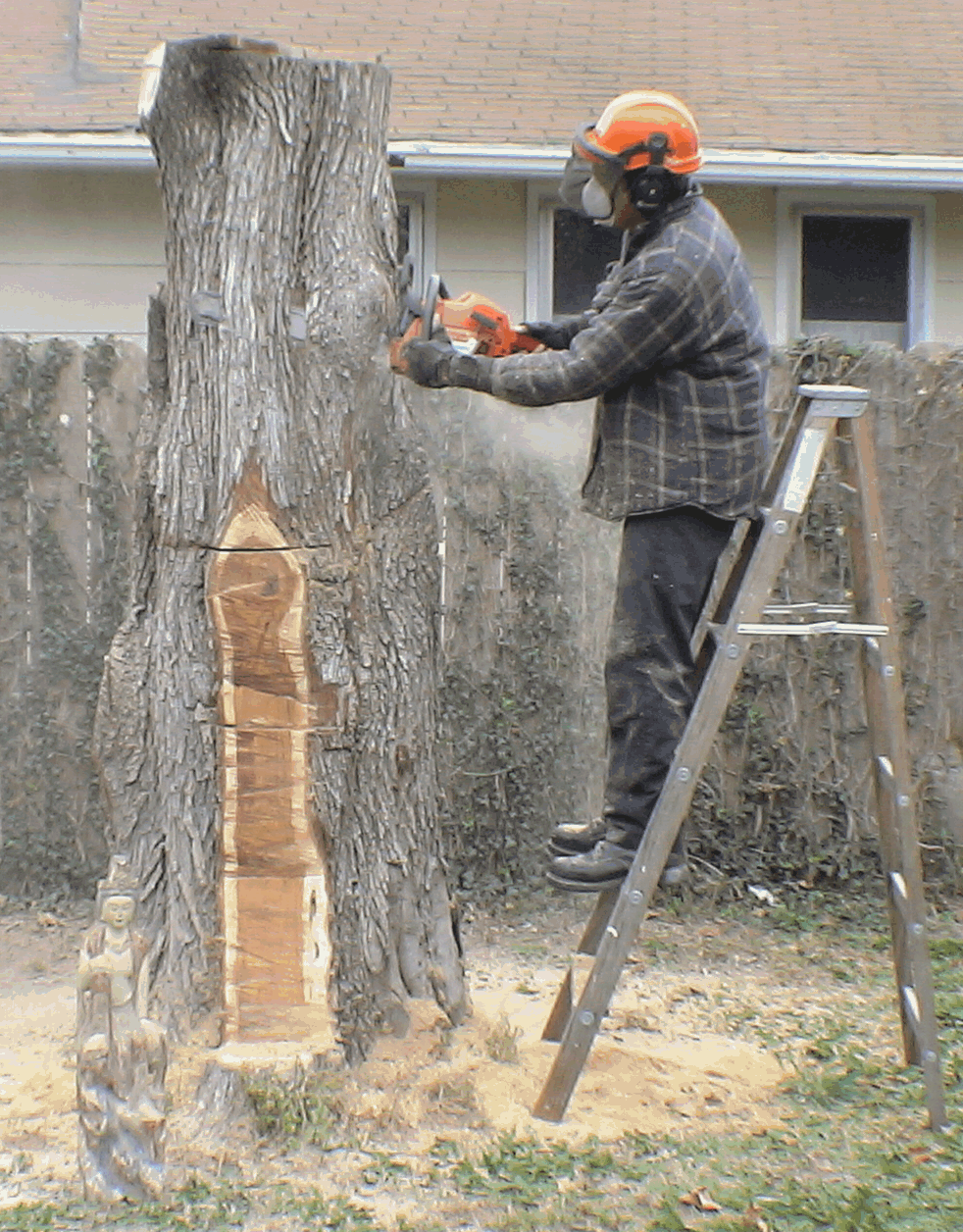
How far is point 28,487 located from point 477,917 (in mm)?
2595

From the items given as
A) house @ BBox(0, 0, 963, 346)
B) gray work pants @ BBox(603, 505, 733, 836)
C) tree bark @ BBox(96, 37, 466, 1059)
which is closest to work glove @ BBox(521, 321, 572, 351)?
tree bark @ BBox(96, 37, 466, 1059)

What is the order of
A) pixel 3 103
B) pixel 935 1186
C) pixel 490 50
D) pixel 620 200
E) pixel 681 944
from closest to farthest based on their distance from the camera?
pixel 935 1186 → pixel 620 200 → pixel 681 944 → pixel 3 103 → pixel 490 50

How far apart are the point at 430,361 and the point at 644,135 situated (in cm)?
81

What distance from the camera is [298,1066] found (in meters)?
3.66

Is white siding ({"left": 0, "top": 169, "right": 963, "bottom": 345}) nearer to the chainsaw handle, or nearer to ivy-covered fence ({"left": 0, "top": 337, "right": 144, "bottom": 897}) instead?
ivy-covered fence ({"left": 0, "top": 337, "right": 144, "bottom": 897})

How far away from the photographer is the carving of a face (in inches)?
129

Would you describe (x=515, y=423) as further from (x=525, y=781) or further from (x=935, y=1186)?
(x=935, y=1186)

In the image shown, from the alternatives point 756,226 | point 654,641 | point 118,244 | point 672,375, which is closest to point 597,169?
point 672,375

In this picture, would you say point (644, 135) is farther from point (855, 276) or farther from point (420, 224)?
point (855, 276)

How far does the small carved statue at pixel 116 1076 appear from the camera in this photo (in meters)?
3.23

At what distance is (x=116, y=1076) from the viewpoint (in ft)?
10.6

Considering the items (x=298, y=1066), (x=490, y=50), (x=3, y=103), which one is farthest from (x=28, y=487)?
(x=490, y=50)

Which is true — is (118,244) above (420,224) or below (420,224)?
below

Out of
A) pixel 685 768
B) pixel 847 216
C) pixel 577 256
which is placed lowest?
pixel 685 768
